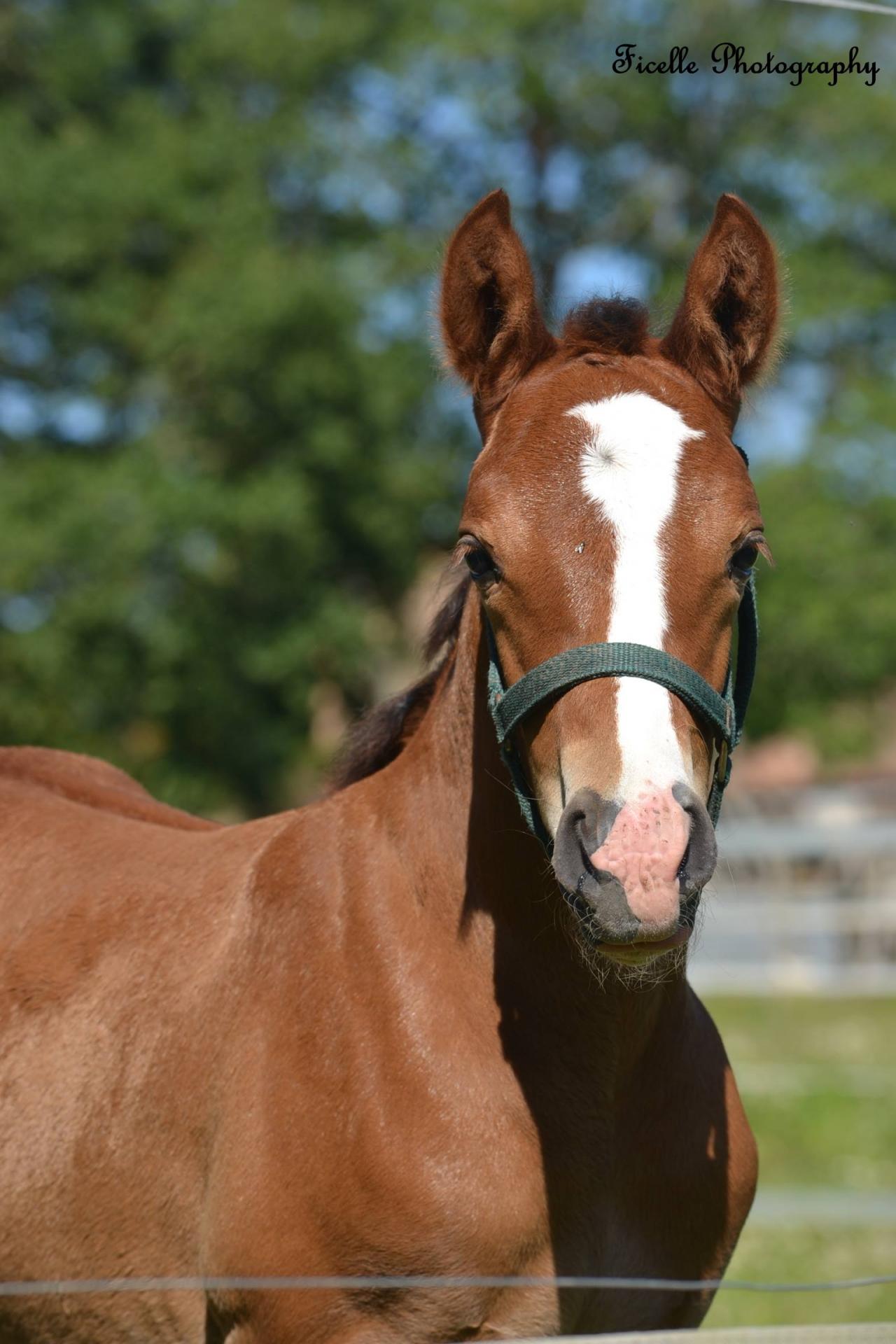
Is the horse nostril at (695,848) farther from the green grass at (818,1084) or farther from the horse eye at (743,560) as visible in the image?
the green grass at (818,1084)

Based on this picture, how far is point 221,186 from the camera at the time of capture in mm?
22406

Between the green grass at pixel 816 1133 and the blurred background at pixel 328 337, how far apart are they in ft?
10.5

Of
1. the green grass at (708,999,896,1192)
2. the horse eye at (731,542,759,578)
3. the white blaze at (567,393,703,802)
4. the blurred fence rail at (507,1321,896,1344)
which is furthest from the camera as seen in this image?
the green grass at (708,999,896,1192)

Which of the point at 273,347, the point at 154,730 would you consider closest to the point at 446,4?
the point at 273,347

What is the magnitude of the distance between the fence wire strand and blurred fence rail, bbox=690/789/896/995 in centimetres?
1107

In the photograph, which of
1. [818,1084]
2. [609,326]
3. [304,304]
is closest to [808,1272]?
[818,1084]

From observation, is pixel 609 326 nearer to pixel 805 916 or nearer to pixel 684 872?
pixel 684 872

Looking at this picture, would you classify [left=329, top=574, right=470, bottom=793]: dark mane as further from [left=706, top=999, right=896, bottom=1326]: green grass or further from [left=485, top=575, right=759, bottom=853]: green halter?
[left=706, top=999, right=896, bottom=1326]: green grass

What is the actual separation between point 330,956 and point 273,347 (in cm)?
1868

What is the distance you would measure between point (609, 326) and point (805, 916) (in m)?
14.2

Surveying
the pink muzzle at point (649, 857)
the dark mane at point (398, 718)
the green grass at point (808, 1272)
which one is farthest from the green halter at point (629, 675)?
the green grass at point (808, 1272)

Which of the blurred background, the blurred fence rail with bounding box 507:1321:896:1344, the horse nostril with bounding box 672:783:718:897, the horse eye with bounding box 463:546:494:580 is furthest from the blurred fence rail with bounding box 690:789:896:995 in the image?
the horse nostril with bounding box 672:783:718:897

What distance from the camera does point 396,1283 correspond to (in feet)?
8.51

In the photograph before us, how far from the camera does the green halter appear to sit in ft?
8.14
